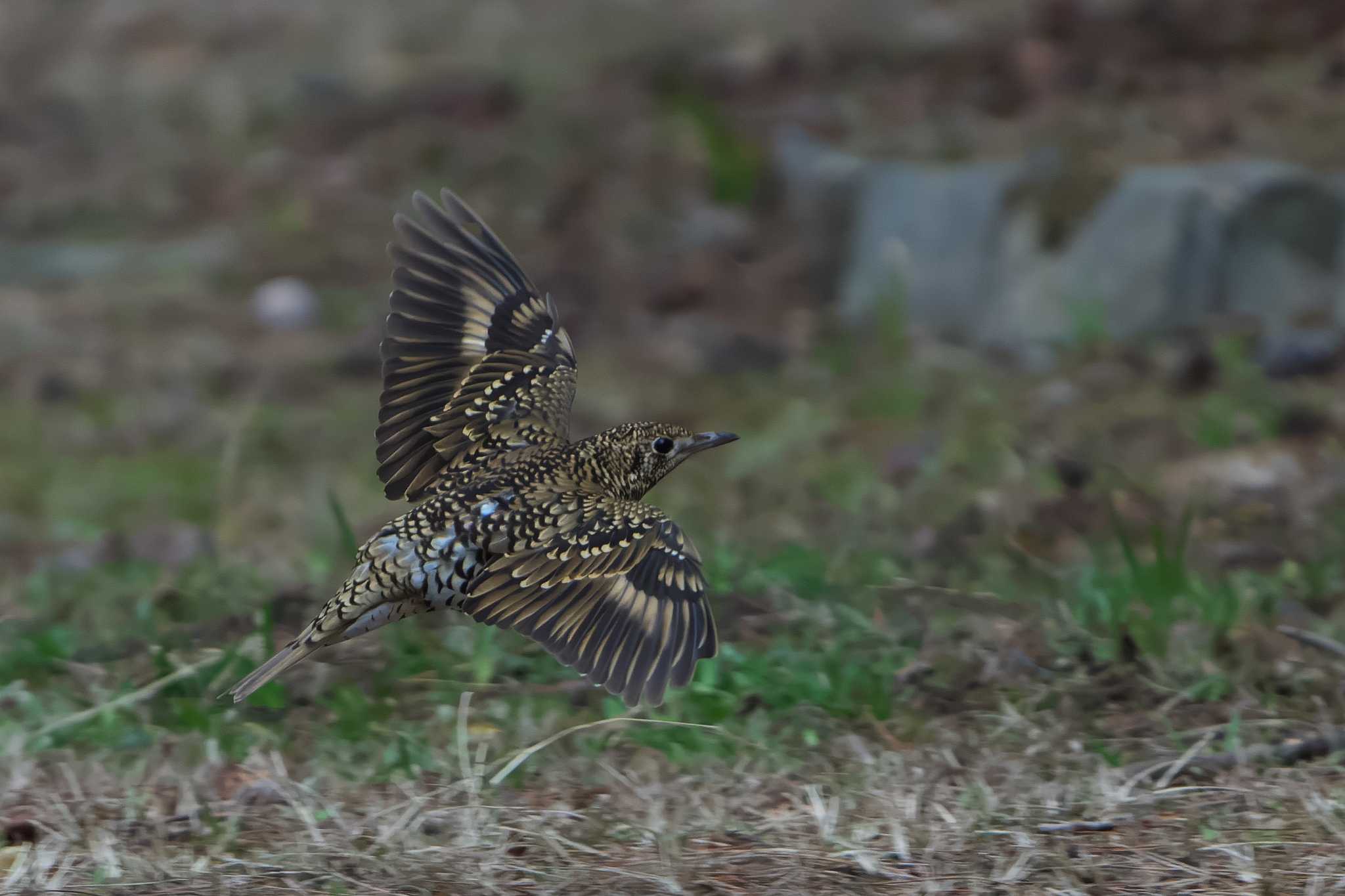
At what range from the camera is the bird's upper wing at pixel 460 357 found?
4480 mm

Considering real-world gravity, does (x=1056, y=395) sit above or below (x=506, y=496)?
above

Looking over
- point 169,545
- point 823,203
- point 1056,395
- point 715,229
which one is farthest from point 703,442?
point 715,229

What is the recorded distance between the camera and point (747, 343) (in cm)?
823

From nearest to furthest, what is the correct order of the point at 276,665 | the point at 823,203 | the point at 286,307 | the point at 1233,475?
the point at 276,665 → the point at 1233,475 → the point at 823,203 → the point at 286,307

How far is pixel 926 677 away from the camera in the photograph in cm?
437

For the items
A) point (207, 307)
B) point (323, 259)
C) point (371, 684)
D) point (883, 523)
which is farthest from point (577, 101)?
point (371, 684)

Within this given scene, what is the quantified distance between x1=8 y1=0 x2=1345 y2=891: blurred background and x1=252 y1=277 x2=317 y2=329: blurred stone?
3 cm

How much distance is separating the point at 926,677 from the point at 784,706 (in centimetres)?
36

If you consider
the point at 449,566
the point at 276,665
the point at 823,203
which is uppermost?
the point at 823,203

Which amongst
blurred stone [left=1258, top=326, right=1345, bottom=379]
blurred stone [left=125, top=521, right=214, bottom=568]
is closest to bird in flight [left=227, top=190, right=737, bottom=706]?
blurred stone [left=125, top=521, right=214, bottom=568]

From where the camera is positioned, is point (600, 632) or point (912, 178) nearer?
point (600, 632)

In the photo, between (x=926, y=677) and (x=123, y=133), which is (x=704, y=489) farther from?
(x=123, y=133)

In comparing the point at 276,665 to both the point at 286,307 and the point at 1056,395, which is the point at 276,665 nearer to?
the point at 1056,395

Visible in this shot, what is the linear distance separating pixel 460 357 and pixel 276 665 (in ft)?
3.24
